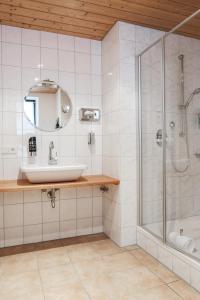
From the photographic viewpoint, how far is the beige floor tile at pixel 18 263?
1.99m

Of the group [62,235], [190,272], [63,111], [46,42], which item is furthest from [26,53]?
[190,272]

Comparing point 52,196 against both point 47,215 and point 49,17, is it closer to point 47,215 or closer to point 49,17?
point 47,215

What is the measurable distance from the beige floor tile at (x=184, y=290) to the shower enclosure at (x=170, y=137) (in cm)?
35

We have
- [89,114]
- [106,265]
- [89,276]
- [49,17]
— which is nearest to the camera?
[89,276]

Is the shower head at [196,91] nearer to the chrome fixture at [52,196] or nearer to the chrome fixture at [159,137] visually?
the chrome fixture at [159,137]

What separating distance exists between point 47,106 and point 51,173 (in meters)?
0.91

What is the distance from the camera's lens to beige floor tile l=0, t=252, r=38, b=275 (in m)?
1.99

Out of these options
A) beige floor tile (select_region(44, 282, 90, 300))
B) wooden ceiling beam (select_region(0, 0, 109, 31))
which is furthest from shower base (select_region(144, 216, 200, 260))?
wooden ceiling beam (select_region(0, 0, 109, 31))

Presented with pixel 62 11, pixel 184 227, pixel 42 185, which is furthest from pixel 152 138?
pixel 62 11

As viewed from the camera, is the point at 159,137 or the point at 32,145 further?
the point at 32,145

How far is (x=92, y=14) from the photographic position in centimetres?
225

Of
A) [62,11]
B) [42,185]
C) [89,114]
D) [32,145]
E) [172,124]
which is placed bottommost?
[42,185]

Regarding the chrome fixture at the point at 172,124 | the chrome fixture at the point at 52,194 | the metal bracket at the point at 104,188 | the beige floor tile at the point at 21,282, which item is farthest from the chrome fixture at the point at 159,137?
the beige floor tile at the point at 21,282

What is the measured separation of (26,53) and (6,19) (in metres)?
0.37
